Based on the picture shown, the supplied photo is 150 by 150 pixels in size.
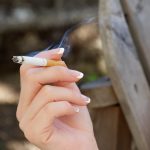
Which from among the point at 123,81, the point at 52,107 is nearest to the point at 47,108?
the point at 52,107

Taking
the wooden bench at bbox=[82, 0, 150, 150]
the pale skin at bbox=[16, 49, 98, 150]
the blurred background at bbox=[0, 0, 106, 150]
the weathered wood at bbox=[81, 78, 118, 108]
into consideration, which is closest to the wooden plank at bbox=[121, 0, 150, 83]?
the wooden bench at bbox=[82, 0, 150, 150]

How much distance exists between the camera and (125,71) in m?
1.65

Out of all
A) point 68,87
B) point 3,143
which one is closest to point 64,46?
point 68,87

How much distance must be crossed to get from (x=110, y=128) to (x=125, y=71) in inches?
7.8

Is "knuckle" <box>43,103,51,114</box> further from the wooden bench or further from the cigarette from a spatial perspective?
the wooden bench

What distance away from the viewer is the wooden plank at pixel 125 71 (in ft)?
5.24

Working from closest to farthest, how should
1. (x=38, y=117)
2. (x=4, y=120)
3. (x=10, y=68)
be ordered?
(x=38, y=117) < (x=4, y=120) < (x=10, y=68)

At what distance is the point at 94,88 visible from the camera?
1.67m

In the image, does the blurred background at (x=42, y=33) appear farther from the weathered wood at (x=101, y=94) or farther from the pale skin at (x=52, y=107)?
the pale skin at (x=52, y=107)

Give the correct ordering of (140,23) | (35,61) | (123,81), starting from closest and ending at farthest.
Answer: (35,61)
(123,81)
(140,23)

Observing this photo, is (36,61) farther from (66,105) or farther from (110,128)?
(110,128)

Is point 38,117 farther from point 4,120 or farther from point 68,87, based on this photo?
point 4,120

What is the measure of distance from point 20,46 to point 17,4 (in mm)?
354

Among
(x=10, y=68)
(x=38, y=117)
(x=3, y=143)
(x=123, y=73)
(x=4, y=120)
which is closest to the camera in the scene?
(x=38, y=117)
